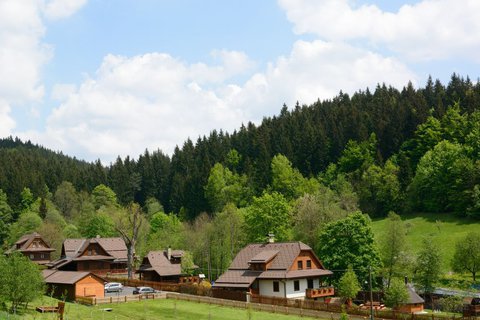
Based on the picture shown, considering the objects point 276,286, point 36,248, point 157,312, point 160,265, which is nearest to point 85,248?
point 160,265

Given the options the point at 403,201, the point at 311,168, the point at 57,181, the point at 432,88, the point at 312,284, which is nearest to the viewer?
the point at 312,284

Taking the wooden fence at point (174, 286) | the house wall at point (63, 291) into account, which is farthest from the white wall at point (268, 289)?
the house wall at point (63, 291)

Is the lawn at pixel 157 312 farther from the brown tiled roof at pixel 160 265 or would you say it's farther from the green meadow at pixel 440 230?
the green meadow at pixel 440 230

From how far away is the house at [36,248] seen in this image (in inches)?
3925

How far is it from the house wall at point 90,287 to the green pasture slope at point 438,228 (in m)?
45.4

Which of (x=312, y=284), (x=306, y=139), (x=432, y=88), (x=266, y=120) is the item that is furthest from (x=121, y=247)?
(x=432, y=88)

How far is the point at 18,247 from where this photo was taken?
101 meters

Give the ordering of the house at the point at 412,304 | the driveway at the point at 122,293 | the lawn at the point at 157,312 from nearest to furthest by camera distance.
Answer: the lawn at the point at 157,312 → the house at the point at 412,304 → the driveway at the point at 122,293

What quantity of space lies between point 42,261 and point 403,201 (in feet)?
225

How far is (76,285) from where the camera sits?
6144 cm

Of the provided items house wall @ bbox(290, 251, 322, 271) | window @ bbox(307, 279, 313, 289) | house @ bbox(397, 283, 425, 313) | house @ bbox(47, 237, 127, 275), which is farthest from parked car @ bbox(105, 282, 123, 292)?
house @ bbox(397, 283, 425, 313)

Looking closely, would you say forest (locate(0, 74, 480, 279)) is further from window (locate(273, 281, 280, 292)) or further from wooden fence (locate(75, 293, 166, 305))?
wooden fence (locate(75, 293, 166, 305))

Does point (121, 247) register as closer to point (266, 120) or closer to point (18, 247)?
point (18, 247)

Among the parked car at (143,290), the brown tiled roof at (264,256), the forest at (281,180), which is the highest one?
the forest at (281,180)
